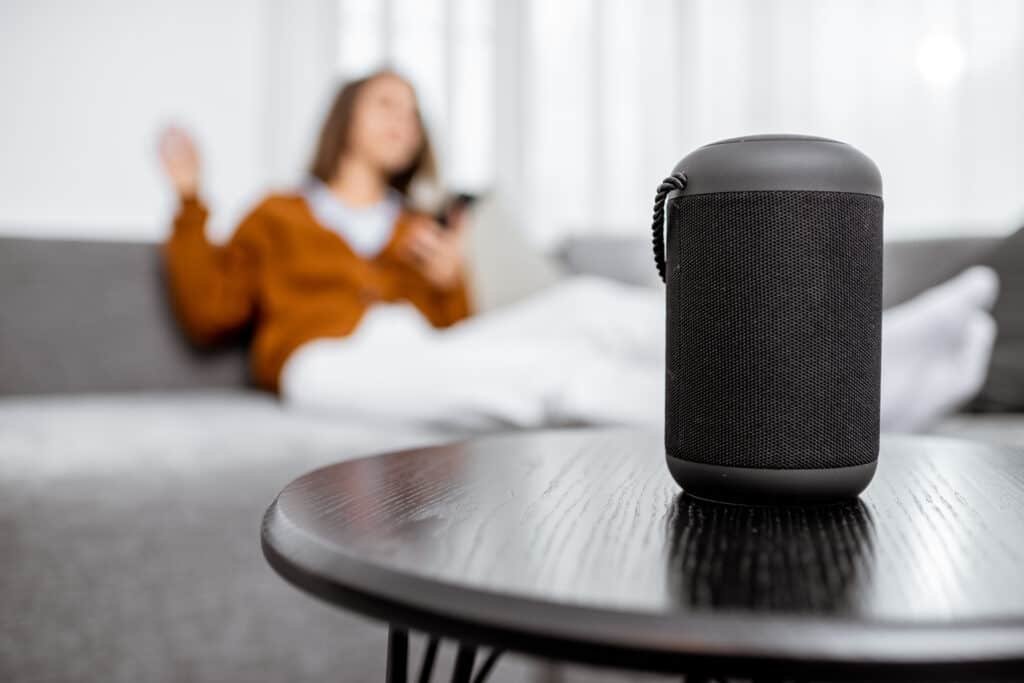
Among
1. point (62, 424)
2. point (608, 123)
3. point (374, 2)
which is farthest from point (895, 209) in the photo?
point (62, 424)

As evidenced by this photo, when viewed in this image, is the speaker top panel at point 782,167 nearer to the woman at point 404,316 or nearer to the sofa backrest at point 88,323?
the woman at point 404,316

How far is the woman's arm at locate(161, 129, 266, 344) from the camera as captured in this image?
1575mm

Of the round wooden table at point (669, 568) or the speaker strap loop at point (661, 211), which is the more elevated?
the speaker strap loop at point (661, 211)

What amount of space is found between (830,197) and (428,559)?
0.23 metres

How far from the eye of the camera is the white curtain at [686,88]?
2.65m

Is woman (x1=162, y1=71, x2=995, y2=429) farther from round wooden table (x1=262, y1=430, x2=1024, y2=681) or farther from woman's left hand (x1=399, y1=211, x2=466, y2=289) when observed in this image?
round wooden table (x1=262, y1=430, x2=1024, y2=681)

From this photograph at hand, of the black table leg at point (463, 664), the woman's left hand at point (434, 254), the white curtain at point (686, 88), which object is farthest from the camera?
the white curtain at point (686, 88)

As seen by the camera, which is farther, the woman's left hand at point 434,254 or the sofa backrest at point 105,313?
the woman's left hand at point 434,254

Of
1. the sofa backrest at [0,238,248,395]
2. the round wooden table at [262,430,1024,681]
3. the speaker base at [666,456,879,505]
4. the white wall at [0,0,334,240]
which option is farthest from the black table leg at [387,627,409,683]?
the white wall at [0,0,334,240]

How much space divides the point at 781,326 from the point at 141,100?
251cm

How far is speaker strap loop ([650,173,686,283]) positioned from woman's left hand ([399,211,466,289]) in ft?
4.34

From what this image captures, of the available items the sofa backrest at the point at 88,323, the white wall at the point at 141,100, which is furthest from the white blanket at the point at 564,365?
the white wall at the point at 141,100

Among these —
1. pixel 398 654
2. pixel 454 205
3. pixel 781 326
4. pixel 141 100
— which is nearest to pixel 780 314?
pixel 781 326

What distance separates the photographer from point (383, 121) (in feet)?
6.09
